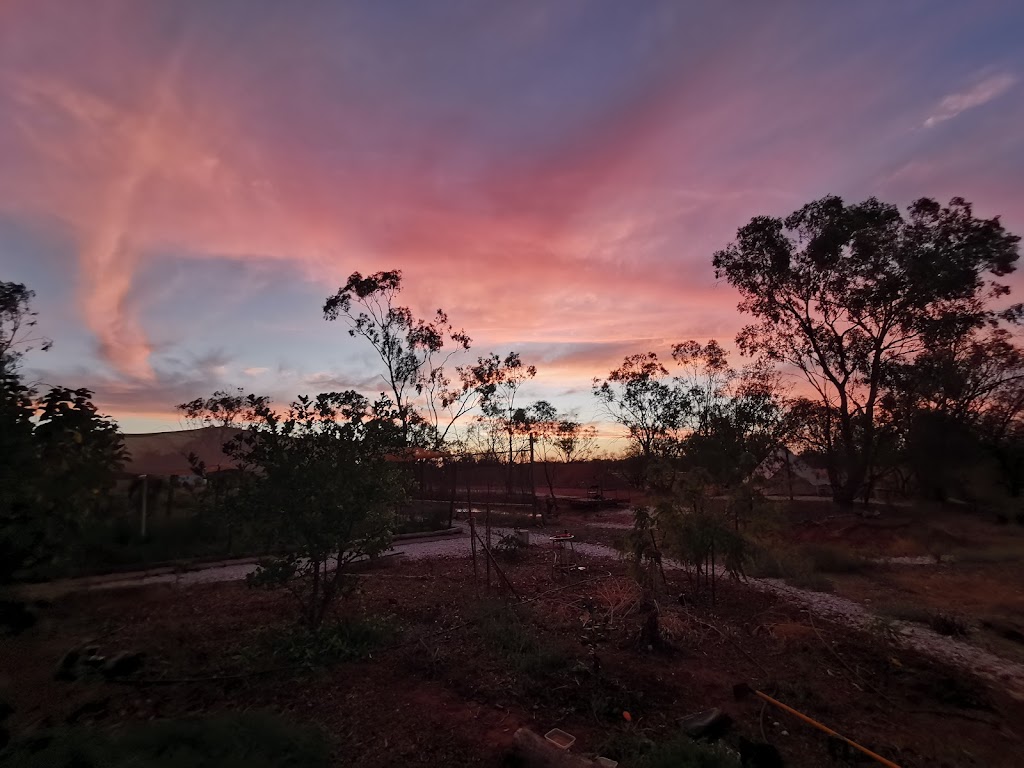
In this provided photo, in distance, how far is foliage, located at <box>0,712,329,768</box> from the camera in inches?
107

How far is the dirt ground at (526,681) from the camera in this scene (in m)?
3.87

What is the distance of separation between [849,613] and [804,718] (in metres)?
4.11

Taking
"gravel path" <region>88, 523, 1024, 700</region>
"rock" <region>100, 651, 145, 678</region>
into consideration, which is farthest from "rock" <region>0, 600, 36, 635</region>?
"rock" <region>100, 651, 145, 678</region>

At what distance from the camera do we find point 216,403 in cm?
2169

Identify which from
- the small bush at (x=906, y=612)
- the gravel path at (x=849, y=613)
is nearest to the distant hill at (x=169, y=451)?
the gravel path at (x=849, y=613)

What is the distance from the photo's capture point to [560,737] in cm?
377

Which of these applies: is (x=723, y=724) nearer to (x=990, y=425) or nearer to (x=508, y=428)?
(x=508, y=428)

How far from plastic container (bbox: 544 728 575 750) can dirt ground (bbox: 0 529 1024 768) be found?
0.09 metres

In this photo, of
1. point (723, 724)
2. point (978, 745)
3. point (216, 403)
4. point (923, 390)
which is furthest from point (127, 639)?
point (923, 390)

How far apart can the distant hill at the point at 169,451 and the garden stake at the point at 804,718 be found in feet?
48.2

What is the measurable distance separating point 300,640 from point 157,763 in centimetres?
282

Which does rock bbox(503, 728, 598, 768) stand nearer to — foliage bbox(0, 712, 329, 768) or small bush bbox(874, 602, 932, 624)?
foliage bbox(0, 712, 329, 768)

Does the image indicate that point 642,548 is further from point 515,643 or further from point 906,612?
point 906,612

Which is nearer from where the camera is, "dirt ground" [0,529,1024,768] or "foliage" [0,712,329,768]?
"foliage" [0,712,329,768]
